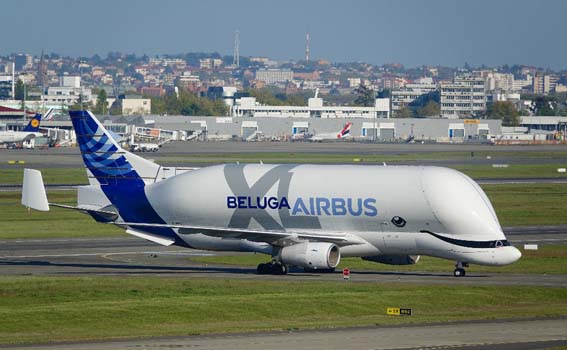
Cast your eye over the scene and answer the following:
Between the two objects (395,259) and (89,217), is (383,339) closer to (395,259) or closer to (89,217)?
(395,259)

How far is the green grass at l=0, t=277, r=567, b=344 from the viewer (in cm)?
4638

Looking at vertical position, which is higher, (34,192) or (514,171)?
(34,192)

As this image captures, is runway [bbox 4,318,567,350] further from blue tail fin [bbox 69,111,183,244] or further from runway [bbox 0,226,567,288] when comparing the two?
blue tail fin [bbox 69,111,183,244]

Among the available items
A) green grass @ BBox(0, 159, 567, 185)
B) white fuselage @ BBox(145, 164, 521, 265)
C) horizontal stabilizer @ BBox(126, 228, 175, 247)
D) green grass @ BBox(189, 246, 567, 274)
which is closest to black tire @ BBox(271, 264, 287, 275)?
white fuselage @ BBox(145, 164, 521, 265)

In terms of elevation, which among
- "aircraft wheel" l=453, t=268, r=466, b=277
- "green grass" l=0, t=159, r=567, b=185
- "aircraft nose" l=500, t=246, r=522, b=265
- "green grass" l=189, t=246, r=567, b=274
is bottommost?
"green grass" l=0, t=159, r=567, b=185

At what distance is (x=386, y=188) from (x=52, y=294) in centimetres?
1672

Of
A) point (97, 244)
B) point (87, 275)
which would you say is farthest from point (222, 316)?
point (97, 244)

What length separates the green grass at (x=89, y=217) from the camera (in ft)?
284

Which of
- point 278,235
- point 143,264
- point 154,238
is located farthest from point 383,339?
point 143,264

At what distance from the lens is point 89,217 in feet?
322

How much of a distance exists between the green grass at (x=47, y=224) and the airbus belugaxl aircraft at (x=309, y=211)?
16.6 metres

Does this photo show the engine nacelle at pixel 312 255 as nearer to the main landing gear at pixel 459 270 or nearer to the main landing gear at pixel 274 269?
the main landing gear at pixel 274 269

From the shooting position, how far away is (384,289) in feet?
184

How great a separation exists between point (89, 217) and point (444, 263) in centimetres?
3675
